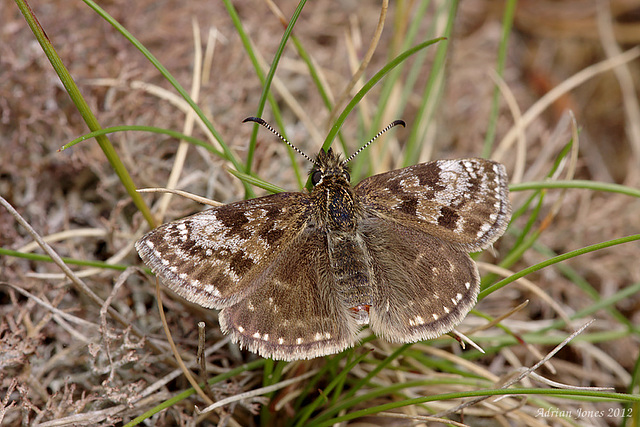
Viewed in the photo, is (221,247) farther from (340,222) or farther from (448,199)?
(448,199)

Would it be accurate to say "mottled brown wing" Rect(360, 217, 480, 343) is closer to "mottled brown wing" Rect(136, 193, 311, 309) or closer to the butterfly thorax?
the butterfly thorax

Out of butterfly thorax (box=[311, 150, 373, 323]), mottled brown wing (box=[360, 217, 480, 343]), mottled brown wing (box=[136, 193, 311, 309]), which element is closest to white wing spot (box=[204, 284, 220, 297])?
mottled brown wing (box=[136, 193, 311, 309])

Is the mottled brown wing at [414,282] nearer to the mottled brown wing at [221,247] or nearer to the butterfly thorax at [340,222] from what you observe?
the butterfly thorax at [340,222]

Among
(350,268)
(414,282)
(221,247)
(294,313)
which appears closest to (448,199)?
(414,282)

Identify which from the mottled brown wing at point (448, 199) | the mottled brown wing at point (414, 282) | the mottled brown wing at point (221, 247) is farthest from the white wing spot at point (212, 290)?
the mottled brown wing at point (448, 199)

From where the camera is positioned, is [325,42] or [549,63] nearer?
[325,42]

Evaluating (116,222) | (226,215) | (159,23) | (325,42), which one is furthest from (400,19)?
(116,222)

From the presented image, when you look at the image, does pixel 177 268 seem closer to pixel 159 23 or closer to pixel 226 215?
pixel 226 215
